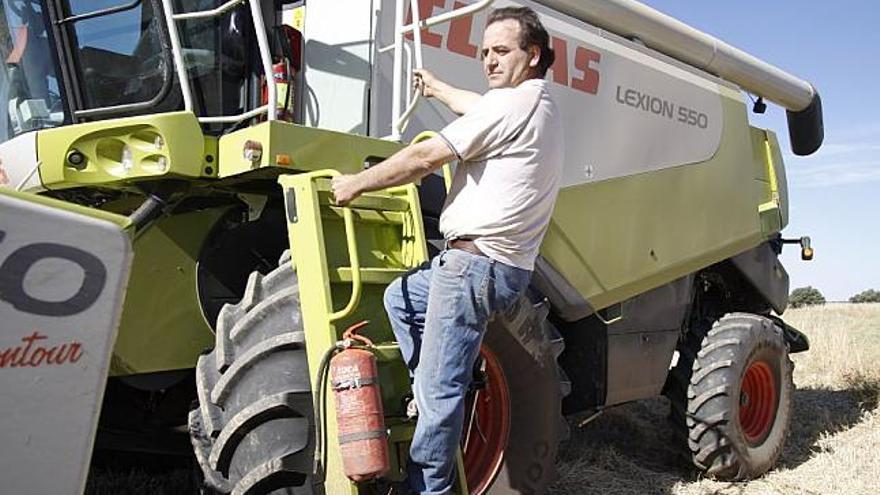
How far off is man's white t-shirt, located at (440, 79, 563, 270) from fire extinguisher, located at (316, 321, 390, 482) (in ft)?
1.64

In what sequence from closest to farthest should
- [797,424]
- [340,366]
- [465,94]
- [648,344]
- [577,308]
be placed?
[340,366] → [465,94] → [577,308] → [648,344] → [797,424]

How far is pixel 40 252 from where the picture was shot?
87.0 inches

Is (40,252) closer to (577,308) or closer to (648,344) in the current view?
(577,308)

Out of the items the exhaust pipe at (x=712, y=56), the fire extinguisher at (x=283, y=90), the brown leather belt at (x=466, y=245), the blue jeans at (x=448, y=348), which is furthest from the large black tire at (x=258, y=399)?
the exhaust pipe at (x=712, y=56)

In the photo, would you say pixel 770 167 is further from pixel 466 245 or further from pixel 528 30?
pixel 466 245

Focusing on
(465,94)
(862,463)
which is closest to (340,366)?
(465,94)

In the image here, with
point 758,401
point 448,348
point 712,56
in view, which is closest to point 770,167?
point 712,56

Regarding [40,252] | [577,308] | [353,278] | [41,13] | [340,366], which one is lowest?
[577,308]

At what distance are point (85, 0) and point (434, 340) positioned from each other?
2.11 metres

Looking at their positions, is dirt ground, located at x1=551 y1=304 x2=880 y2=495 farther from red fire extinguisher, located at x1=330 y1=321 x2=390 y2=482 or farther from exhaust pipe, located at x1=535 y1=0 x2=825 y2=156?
red fire extinguisher, located at x1=330 y1=321 x2=390 y2=482

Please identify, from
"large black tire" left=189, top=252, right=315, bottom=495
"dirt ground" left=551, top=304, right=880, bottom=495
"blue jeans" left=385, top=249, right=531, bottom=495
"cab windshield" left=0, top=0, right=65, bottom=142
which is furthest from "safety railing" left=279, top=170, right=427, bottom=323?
"dirt ground" left=551, top=304, right=880, bottom=495

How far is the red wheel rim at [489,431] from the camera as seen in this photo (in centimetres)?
360

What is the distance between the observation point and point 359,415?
274 centimetres

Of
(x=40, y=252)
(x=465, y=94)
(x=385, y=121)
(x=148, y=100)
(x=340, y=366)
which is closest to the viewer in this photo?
(x=40, y=252)
